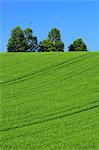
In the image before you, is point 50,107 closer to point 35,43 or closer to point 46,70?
point 46,70

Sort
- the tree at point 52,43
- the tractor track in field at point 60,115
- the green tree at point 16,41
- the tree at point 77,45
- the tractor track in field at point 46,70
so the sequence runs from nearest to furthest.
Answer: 1. the tractor track in field at point 60,115
2. the tractor track in field at point 46,70
3. the tree at point 52,43
4. the tree at point 77,45
5. the green tree at point 16,41

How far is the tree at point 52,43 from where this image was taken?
221 feet

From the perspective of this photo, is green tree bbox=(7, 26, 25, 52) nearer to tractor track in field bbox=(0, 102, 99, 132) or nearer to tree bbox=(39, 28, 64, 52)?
tree bbox=(39, 28, 64, 52)

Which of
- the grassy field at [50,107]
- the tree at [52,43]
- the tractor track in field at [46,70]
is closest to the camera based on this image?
the grassy field at [50,107]

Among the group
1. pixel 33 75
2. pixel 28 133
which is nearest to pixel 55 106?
pixel 28 133

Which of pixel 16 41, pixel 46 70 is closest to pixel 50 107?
pixel 46 70

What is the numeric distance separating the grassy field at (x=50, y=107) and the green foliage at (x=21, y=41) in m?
43.2

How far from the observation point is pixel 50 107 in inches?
548

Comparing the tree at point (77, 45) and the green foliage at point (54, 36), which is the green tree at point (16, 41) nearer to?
the green foliage at point (54, 36)

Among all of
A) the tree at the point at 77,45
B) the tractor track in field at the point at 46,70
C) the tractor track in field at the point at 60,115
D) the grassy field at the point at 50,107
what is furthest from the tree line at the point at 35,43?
the tractor track in field at the point at 60,115

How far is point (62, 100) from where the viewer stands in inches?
594

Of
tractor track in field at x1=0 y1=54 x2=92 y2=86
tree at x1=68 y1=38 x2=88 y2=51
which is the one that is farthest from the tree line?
tractor track in field at x1=0 y1=54 x2=92 y2=86

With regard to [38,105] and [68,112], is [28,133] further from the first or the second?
[38,105]

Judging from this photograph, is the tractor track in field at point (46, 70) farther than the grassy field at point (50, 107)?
Yes
